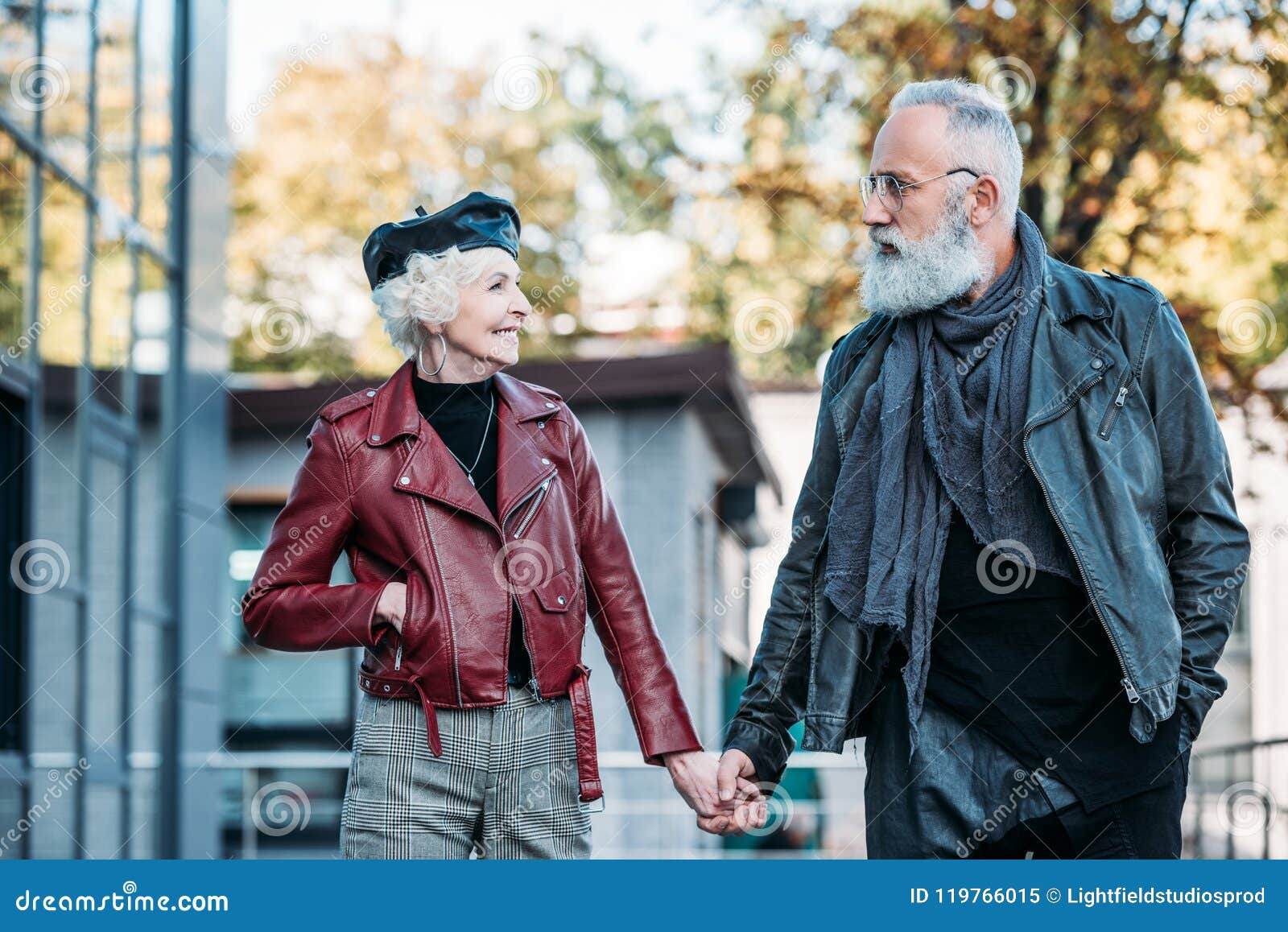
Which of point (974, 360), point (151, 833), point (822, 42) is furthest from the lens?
point (822, 42)

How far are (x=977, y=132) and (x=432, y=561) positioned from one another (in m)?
1.52

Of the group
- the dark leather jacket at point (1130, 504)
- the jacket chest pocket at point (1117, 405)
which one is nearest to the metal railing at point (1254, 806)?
the dark leather jacket at point (1130, 504)

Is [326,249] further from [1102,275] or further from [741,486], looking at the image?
[1102,275]

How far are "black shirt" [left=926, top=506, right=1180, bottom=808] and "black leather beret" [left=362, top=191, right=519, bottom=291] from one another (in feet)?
4.15

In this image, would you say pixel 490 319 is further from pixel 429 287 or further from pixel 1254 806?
pixel 1254 806

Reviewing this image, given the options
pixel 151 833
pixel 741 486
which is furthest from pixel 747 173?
pixel 151 833

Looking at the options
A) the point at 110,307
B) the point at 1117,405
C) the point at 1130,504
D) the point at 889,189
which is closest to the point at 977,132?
the point at 889,189

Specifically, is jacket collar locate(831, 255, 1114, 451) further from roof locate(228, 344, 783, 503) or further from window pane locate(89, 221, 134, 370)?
roof locate(228, 344, 783, 503)

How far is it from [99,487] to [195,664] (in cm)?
198

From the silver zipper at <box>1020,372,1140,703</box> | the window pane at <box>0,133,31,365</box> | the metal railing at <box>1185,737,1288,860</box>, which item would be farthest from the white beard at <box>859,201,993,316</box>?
the window pane at <box>0,133,31,365</box>

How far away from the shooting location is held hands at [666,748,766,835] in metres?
3.90

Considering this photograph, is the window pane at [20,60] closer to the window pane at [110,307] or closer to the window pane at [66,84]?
the window pane at [66,84]

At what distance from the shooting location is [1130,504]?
3422mm

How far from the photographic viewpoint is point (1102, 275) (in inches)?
149
